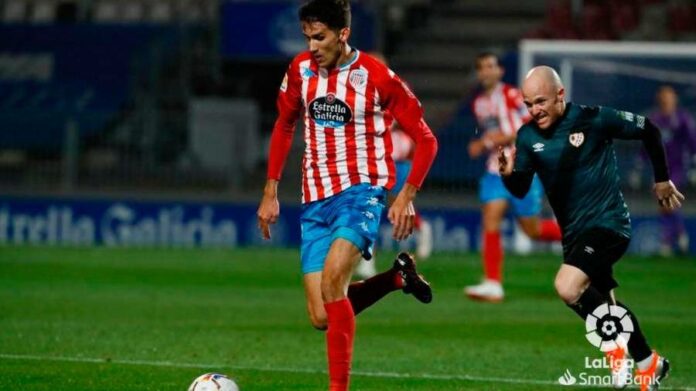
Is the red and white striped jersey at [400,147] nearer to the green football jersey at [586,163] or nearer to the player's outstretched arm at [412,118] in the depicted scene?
the green football jersey at [586,163]

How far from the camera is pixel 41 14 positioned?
28.9 metres

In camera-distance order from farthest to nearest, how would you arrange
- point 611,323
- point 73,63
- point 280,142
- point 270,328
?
point 73,63 < point 270,328 < point 280,142 < point 611,323

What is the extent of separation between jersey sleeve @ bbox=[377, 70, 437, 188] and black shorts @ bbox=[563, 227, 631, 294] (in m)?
0.95

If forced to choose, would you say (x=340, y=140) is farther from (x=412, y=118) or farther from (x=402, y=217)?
(x=402, y=217)

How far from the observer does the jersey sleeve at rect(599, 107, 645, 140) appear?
346 inches

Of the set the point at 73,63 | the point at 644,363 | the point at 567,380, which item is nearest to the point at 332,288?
the point at 644,363

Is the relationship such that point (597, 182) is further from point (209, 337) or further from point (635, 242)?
point (635, 242)

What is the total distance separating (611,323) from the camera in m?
8.70

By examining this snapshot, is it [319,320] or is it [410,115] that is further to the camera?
[319,320]

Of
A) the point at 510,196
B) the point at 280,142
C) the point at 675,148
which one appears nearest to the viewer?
the point at 280,142

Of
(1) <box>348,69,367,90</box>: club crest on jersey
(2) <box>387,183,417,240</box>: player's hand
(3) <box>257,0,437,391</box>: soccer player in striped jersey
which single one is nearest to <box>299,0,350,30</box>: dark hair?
(3) <box>257,0,437,391</box>: soccer player in striped jersey

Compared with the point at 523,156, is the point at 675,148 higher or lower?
lower

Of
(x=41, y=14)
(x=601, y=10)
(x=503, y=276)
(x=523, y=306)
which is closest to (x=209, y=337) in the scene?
(x=523, y=306)

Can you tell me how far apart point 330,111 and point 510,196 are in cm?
628
